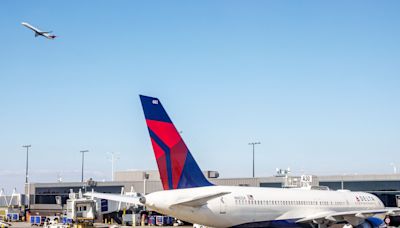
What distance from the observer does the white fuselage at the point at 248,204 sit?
34906mm

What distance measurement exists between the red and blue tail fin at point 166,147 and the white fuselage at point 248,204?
0.87 meters

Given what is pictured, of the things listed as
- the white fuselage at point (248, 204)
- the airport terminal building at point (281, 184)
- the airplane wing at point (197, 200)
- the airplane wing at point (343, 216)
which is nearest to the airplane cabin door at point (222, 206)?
the white fuselage at point (248, 204)

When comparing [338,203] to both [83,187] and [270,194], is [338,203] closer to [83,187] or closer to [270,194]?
[270,194]

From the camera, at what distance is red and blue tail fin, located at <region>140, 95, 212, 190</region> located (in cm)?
3556

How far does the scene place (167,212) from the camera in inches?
1373

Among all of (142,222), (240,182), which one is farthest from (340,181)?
(142,222)

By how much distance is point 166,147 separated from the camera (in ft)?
117

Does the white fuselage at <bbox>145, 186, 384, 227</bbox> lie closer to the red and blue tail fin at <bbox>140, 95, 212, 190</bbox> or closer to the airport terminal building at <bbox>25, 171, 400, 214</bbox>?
the red and blue tail fin at <bbox>140, 95, 212, 190</bbox>

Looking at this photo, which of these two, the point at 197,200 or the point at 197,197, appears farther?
the point at 197,200

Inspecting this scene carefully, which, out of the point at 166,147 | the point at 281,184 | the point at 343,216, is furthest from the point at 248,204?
the point at 281,184

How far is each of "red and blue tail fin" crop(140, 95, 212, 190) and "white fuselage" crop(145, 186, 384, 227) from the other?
87 centimetres

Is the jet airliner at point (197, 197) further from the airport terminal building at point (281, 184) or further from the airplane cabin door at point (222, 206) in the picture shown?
the airport terminal building at point (281, 184)

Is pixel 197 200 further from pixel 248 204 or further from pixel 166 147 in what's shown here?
pixel 248 204

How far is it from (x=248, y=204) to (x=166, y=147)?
26.3 ft
